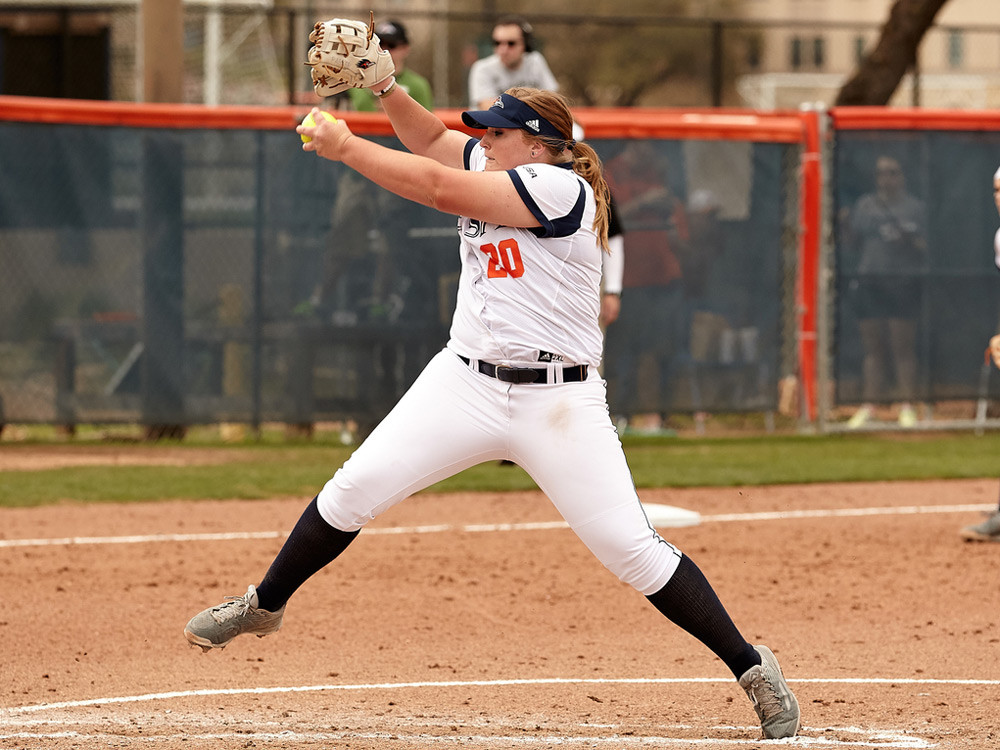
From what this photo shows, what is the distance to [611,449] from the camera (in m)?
4.44

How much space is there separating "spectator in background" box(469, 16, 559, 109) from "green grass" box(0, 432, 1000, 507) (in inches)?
110

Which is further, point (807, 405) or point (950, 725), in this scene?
point (807, 405)

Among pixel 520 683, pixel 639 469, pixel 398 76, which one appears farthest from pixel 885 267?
pixel 520 683

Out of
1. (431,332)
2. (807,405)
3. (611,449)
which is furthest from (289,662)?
(807,405)

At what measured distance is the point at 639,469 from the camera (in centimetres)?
1045

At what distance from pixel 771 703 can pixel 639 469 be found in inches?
237

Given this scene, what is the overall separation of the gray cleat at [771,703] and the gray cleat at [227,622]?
1.52 metres

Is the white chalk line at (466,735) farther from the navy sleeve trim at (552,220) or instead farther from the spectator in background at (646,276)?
the spectator in background at (646,276)

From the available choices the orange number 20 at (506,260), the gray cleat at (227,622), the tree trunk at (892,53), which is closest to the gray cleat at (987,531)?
the orange number 20 at (506,260)

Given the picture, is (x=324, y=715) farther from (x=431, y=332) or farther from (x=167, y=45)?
(x=167, y=45)

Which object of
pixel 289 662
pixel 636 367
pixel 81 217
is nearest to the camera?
pixel 289 662

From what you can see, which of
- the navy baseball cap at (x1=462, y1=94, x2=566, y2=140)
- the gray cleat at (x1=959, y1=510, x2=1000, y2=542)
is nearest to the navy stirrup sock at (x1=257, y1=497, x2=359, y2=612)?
the navy baseball cap at (x1=462, y1=94, x2=566, y2=140)

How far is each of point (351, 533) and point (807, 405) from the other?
8.09 metres

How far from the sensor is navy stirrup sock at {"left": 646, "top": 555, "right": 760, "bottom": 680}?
447cm
